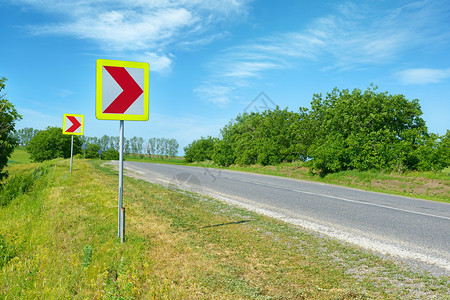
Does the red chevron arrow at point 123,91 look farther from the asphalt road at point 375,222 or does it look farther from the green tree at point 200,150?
the green tree at point 200,150

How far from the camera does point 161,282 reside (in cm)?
324

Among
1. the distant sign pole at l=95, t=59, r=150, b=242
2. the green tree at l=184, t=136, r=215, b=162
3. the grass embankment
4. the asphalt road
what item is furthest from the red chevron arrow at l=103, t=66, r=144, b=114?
the green tree at l=184, t=136, r=215, b=162

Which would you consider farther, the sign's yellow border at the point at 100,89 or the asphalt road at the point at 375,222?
the asphalt road at the point at 375,222

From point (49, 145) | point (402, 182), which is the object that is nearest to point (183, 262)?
point (402, 182)

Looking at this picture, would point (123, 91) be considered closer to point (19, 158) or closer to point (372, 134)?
point (372, 134)

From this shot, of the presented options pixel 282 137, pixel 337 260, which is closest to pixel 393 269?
pixel 337 260

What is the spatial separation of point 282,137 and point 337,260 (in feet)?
85.0

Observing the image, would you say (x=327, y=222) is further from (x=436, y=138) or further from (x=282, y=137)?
(x=282, y=137)

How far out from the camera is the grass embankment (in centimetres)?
312

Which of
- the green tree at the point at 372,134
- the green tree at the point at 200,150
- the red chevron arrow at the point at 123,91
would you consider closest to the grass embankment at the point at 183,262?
the red chevron arrow at the point at 123,91

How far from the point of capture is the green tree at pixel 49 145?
62750 mm

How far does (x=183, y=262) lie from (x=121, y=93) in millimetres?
2983

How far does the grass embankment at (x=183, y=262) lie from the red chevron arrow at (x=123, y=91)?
2.20 m

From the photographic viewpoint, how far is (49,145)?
208 feet
